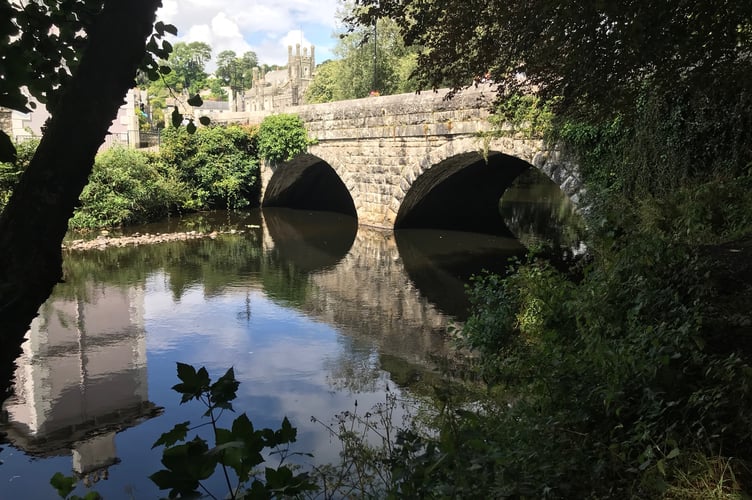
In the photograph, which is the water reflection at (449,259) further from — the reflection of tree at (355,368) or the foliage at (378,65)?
the foliage at (378,65)

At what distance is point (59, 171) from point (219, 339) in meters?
5.69

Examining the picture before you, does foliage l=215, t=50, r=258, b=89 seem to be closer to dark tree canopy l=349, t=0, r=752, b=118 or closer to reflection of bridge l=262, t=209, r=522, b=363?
reflection of bridge l=262, t=209, r=522, b=363

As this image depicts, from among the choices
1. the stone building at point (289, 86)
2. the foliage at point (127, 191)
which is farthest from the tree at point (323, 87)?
the foliage at point (127, 191)

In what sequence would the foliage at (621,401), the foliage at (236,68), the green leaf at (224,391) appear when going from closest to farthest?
1. the green leaf at (224,391)
2. the foliage at (621,401)
3. the foliage at (236,68)

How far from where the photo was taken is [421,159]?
1255cm

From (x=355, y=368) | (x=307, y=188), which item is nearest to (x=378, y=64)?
(x=307, y=188)

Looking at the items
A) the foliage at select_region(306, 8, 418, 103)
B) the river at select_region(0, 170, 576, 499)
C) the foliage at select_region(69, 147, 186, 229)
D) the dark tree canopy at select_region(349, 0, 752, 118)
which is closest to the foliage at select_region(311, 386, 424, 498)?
the river at select_region(0, 170, 576, 499)

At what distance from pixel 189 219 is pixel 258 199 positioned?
2.86 metres

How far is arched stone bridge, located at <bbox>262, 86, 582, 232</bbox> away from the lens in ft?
36.2

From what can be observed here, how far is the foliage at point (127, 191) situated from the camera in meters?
15.0

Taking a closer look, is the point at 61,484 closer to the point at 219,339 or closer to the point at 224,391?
the point at 224,391

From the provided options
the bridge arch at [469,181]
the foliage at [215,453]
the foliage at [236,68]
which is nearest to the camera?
the foliage at [215,453]

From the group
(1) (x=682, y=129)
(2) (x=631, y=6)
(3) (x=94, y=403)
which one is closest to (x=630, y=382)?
(2) (x=631, y=6)

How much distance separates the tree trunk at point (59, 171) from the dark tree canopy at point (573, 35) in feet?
6.77
